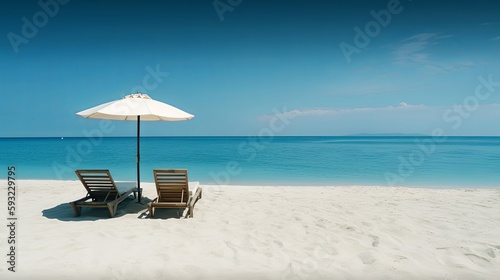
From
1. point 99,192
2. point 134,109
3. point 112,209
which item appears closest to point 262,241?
point 112,209

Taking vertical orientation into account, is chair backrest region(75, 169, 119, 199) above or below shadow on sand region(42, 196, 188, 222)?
above

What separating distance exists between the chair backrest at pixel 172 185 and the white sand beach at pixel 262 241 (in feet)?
1.08

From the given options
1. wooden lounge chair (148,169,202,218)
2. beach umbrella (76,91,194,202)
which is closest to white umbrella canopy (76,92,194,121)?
beach umbrella (76,91,194,202)

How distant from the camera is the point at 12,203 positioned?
19.0 ft

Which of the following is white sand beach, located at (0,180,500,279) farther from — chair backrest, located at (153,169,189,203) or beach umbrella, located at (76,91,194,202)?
beach umbrella, located at (76,91,194,202)

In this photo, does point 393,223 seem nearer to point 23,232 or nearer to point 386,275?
point 386,275

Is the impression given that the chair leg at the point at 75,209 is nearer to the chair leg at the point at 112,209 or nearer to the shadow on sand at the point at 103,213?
the shadow on sand at the point at 103,213

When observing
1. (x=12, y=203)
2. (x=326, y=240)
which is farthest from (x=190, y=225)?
(x=12, y=203)

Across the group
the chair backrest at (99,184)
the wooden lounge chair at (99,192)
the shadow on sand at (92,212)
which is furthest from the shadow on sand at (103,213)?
the chair backrest at (99,184)

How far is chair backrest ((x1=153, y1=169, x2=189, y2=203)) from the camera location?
494 centimetres

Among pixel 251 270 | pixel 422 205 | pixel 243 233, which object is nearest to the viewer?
pixel 251 270

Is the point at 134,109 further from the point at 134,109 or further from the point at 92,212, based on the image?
the point at 92,212

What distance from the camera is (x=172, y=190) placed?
5.20m

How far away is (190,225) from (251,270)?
1.81m
